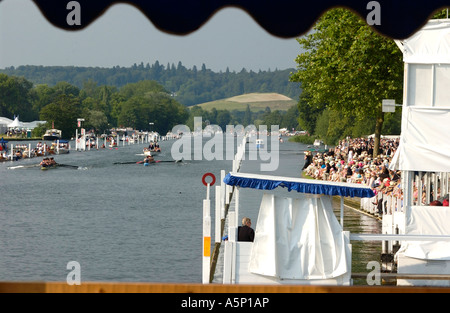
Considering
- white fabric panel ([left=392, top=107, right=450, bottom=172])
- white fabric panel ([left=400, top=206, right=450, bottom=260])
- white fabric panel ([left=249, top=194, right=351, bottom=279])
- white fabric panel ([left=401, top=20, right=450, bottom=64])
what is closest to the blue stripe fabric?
white fabric panel ([left=249, top=194, right=351, bottom=279])

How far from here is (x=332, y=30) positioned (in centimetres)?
4775

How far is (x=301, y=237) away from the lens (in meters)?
10.6

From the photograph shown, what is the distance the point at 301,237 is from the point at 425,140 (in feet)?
13.3

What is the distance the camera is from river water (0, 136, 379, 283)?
30703 millimetres

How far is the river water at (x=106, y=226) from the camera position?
3070cm

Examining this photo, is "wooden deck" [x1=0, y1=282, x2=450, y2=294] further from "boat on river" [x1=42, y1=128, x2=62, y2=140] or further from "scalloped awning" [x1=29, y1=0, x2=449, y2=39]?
"boat on river" [x1=42, y1=128, x2=62, y2=140]

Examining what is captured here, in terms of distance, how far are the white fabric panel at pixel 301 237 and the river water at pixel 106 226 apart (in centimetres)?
1389

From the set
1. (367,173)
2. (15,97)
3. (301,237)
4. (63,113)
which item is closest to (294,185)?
(301,237)

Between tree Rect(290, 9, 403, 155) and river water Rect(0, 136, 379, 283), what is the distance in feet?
28.8

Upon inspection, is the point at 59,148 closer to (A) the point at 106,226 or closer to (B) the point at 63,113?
(B) the point at 63,113

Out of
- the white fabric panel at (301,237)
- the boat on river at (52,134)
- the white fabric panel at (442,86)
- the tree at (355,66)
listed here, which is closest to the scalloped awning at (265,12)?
the white fabric panel at (301,237)
